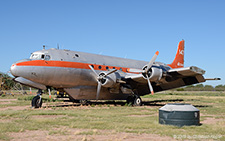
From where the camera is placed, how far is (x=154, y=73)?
16.9 metres

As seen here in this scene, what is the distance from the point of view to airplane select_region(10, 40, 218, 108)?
50.5ft

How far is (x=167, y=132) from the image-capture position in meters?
7.36

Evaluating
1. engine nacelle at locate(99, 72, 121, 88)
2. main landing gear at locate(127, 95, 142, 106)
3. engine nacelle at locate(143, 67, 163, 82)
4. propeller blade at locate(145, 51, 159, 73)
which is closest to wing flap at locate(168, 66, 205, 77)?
engine nacelle at locate(143, 67, 163, 82)

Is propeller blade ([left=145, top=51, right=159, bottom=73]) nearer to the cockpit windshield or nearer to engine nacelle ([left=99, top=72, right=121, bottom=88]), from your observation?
engine nacelle ([left=99, top=72, right=121, bottom=88])

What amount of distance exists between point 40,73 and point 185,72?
34.5 ft

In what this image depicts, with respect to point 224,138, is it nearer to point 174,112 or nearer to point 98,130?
point 174,112

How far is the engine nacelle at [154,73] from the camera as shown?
16875 mm

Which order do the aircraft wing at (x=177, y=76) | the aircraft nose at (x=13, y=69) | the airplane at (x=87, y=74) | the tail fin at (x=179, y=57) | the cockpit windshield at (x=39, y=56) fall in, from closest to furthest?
the aircraft nose at (x=13, y=69) < the airplane at (x=87, y=74) < the cockpit windshield at (x=39, y=56) < the aircraft wing at (x=177, y=76) < the tail fin at (x=179, y=57)

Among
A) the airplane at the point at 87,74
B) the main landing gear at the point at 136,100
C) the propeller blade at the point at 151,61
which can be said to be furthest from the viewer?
the main landing gear at the point at 136,100

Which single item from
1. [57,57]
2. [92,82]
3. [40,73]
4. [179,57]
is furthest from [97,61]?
[179,57]

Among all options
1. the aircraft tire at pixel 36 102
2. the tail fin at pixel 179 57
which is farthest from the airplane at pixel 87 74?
the tail fin at pixel 179 57

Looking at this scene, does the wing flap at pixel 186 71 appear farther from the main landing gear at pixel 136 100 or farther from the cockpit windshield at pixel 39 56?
the cockpit windshield at pixel 39 56

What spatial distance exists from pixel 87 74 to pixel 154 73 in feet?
16.6

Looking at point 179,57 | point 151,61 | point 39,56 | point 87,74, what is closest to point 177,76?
point 151,61
